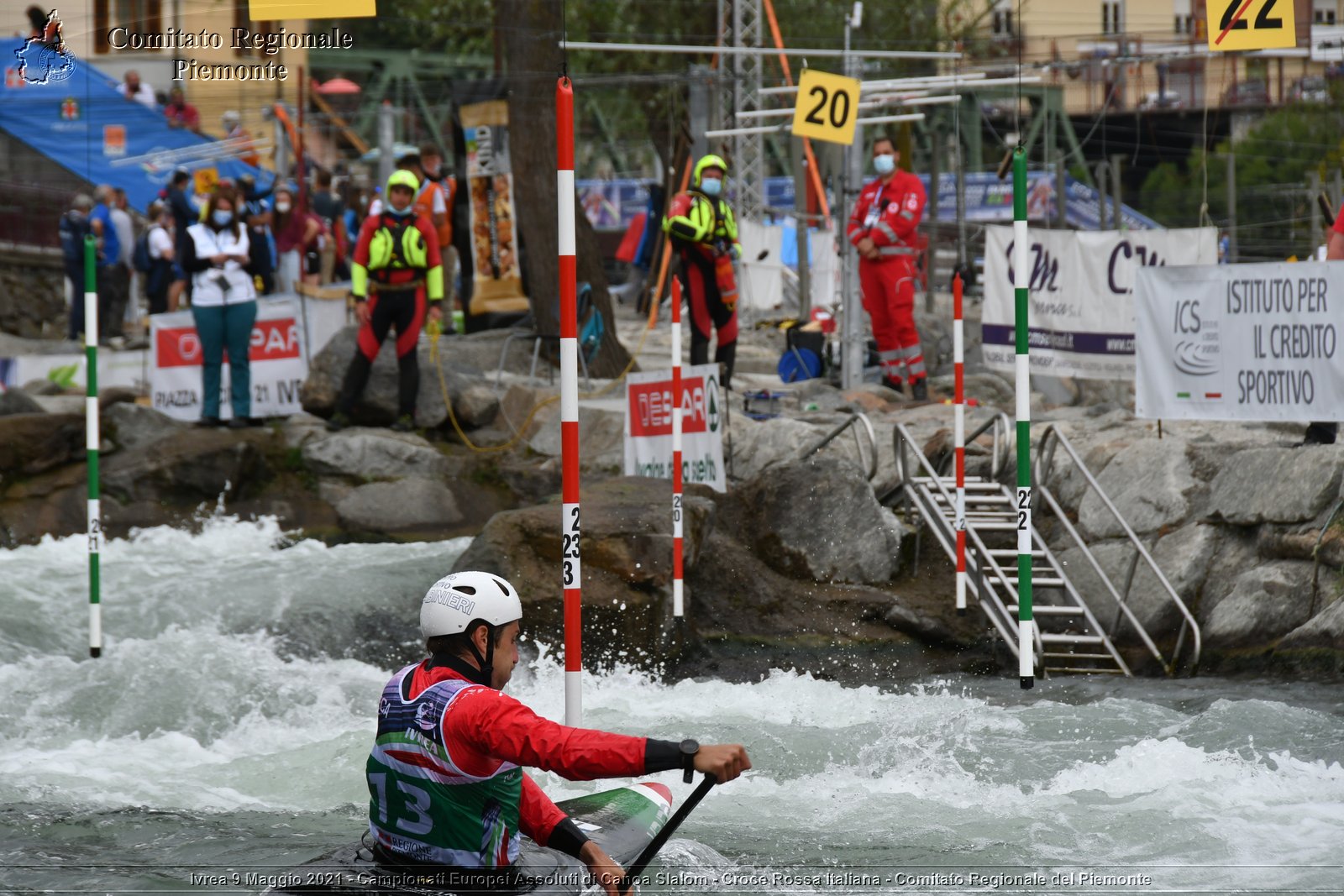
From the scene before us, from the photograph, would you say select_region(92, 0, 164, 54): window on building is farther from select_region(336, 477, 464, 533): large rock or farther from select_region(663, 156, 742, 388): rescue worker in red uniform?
select_region(663, 156, 742, 388): rescue worker in red uniform

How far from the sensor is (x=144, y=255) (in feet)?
57.8

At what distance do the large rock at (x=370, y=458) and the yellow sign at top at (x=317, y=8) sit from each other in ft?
19.8

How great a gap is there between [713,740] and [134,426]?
7.11 metres

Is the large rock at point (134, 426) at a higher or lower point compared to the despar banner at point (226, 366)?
lower

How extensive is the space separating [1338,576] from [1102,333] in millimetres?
2917

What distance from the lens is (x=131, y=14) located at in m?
14.6

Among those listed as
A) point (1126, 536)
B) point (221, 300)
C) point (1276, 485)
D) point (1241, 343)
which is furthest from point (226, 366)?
point (1276, 485)

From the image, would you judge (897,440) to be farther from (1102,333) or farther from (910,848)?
(910,848)

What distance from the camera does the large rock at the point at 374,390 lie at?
44.1 ft

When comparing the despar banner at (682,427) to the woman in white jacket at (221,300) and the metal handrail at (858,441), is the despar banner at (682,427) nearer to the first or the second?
the metal handrail at (858,441)

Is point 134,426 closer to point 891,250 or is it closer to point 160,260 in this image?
point 160,260

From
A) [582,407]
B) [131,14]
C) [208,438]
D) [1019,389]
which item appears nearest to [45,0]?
[131,14]

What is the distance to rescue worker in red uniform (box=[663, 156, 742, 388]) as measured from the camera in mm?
12758
